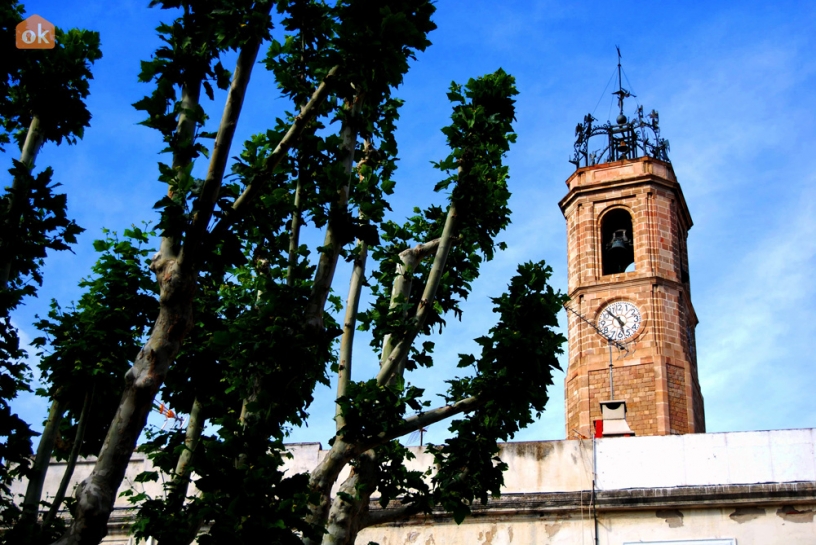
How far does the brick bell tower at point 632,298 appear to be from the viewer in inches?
1377

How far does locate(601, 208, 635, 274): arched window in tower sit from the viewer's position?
37750mm

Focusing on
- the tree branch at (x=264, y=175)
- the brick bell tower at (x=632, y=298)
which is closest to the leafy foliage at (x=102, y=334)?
the tree branch at (x=264, y=175)

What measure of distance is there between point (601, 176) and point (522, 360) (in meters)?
28.7

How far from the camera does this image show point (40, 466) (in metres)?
11.1

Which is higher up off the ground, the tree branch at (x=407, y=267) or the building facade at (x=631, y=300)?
the building facade at (x=631, y=300)

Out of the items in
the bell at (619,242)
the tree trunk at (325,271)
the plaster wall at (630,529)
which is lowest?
the plaster wall at (630,529)

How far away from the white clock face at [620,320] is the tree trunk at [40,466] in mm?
26356

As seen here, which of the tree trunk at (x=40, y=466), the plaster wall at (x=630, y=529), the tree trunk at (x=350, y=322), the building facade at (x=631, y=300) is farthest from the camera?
the building facade at (x=631, y=300)

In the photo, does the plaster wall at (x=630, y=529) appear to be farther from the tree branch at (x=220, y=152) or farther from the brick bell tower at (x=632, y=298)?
the brick bell tower at (x=632, y=298)

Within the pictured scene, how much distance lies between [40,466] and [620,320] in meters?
27.5

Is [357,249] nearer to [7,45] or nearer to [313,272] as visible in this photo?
[313,272]

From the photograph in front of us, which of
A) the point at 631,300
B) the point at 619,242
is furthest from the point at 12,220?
the point at 619,242

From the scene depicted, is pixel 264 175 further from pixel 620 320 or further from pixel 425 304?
pixel 620 320

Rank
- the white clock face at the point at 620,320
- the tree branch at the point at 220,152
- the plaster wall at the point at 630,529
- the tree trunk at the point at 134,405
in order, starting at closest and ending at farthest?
the tree trunk at the point at 134,405 → the tree branch at the point at 220,152 → the plaster wall at the point at 630,529 → the white clock face at the point at 620,320
